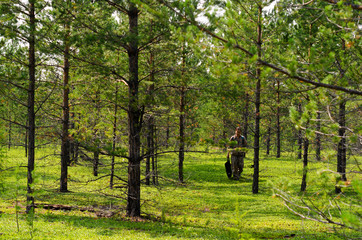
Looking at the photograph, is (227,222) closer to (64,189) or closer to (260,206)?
(260,206)

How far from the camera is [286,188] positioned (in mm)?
4145

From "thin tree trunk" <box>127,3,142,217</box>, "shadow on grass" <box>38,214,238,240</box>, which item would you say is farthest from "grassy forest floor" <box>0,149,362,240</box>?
"thin tree trunk" <box>127,3,142,217</box>

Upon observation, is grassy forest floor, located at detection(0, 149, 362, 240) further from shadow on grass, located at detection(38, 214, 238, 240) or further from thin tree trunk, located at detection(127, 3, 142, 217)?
thin tree trunk, located at detection(127, 3, 142, 217)

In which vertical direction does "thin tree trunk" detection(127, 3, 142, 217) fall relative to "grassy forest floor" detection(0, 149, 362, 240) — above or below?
above

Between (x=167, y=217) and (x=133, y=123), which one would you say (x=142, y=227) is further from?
(x=133, y=123)

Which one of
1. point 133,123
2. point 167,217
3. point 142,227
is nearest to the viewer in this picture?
point 142,227

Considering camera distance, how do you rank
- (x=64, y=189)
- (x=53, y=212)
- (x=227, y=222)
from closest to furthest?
(x=227, y=222), (x=53, y=212), (x=64, y=189)

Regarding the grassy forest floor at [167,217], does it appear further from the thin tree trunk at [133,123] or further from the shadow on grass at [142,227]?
the thin tree trunk at [133,123]

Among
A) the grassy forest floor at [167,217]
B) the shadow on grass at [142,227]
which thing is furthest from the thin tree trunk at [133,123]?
the shadow on grass at [142,227]

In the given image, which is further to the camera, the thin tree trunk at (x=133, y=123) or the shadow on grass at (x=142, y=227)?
the thin tree trunk at (x=133, y=123)

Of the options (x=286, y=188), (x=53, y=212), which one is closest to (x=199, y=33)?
(x=286, y=188)

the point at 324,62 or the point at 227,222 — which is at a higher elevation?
the point at 324,62

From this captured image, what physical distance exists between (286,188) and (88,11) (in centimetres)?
776

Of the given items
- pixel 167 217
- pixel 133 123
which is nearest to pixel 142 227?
pixel 167 217
